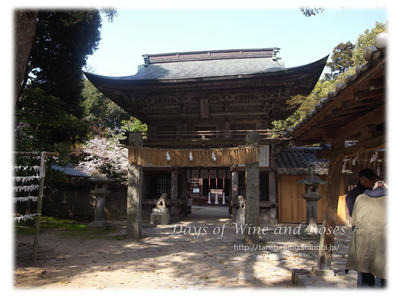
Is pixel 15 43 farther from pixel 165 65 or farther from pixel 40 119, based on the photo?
pixel 165 65

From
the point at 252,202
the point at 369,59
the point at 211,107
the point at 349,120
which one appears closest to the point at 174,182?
the point at 211,107

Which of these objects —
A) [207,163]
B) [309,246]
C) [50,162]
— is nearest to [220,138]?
[207,163]

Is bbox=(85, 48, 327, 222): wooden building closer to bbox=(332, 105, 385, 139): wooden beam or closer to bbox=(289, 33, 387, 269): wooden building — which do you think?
bbox=(289, 33, 387, 269): wooden building

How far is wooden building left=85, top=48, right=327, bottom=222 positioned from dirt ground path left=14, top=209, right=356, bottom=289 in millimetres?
4423

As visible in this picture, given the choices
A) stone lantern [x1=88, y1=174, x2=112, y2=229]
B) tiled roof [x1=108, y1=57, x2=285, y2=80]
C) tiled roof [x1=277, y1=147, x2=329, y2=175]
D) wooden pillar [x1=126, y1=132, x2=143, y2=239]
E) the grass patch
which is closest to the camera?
wooden pillar [x1=126, y1=132, x2=143, y2=239]

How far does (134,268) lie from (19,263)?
2510 mm

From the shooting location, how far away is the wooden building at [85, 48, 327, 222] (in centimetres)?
1234

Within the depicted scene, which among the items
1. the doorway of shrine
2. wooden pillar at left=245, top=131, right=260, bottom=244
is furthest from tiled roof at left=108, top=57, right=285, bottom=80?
the doorway of shrine

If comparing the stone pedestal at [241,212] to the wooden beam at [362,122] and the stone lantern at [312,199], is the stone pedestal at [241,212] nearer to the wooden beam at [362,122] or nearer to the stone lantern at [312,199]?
the stone lantern at [312,199]

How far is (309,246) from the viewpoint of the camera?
8344 millimetres

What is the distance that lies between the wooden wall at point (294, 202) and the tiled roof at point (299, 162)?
0.50 meters

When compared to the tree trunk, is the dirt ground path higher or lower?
lower

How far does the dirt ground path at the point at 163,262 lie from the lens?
498 centimetres

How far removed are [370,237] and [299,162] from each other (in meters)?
10.9
